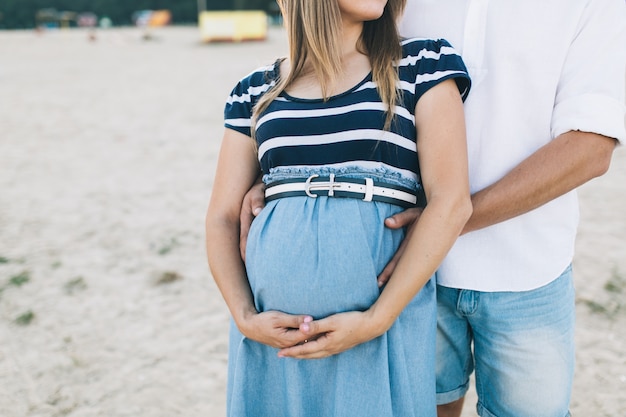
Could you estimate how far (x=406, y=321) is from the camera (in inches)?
59.8

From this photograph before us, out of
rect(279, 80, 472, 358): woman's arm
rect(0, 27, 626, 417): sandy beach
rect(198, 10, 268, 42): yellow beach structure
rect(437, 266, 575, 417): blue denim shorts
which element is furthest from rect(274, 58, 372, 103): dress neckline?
rect(198, 10, 268, 42): yellow beach structure

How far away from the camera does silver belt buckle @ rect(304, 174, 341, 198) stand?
1494mm

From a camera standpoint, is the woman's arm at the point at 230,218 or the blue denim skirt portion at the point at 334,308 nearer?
the blue denim skirt portion at the point at 334,308

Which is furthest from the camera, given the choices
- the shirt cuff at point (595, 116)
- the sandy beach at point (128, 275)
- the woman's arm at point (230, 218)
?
the sandy beach at point (128, 275)

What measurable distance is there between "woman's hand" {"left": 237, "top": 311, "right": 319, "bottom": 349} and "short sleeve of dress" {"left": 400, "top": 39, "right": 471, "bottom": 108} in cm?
64

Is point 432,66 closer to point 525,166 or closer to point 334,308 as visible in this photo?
point 525,166

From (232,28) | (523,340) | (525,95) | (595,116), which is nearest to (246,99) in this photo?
(525,95)

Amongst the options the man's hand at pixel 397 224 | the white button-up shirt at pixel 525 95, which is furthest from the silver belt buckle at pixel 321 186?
the white button-up shirt at pixel 525 95

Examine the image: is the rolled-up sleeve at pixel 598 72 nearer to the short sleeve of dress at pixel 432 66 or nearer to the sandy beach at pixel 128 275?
the short sleeve of dress at pixel 432 66

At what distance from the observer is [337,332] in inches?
55.5

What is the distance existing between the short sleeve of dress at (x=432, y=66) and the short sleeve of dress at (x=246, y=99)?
→ 412 millimetres

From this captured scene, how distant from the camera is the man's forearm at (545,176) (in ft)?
4.77

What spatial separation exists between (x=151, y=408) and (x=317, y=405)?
1.71 meters

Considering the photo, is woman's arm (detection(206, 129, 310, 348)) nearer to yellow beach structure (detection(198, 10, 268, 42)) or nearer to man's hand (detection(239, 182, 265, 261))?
man's hand (detection(239, 182, 265, 261))
